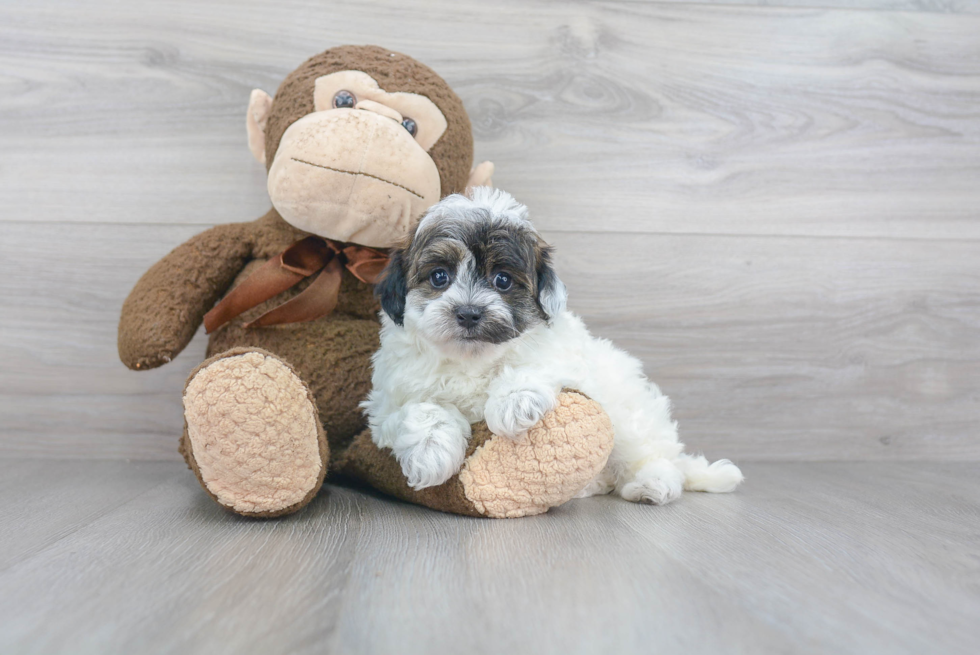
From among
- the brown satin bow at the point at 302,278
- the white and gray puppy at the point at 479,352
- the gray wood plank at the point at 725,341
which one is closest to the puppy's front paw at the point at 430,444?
the white and gray puppy at the point at 479,352

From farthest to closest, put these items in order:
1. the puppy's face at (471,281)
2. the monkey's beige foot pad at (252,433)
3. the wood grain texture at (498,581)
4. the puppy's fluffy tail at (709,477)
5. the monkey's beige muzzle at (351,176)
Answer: the puppy's fluffy tail at (709,477) < the monkey's beige muzzle at (351,176) < the puppy's face at (471,281) < the monkey's beige foot pad at (252,433) < the wood grain texture at (498,581)

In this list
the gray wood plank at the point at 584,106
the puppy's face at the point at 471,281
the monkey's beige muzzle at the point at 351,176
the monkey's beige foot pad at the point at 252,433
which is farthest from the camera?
the gray wood plank at the point at 584,106

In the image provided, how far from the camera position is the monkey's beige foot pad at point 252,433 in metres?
1.00

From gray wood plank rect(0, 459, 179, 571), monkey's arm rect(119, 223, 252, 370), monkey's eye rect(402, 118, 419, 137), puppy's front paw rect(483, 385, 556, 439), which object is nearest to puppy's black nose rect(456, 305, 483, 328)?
puppy's front paw rect(483, 385, 556, 439)

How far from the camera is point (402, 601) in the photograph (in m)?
0.78

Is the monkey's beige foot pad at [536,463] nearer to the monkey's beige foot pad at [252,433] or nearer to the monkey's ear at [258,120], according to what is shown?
the monkey's beige foot pad at [252,433]

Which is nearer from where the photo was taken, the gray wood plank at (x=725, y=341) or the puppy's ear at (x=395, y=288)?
the puppy's ear at (x=395, y=288)

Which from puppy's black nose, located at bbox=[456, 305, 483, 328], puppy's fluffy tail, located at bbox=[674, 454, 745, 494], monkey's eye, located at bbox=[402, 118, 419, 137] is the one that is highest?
monkey's eye, located at bbox=[402, 118, 419, 137]

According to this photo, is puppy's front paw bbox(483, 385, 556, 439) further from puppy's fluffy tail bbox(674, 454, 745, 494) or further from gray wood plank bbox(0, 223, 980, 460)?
gray wood plank bbox(0, 223, 980, 460)

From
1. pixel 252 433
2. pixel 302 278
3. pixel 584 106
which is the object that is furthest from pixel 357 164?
pixel 584 106

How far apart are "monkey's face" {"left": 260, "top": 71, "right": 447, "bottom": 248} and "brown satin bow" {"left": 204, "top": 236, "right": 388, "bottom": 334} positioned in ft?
0.22

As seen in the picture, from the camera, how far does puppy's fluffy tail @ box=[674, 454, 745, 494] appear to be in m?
1.42

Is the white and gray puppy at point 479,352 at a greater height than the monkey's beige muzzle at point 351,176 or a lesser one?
lesser

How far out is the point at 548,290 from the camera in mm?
1192
